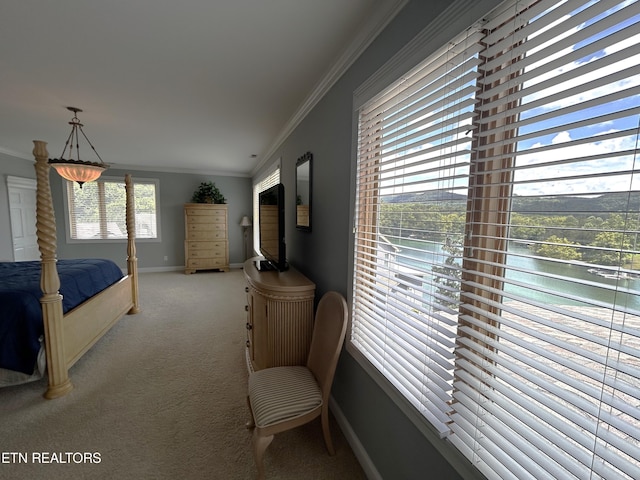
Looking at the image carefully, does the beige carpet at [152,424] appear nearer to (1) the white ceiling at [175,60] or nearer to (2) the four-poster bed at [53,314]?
(2) the four-poster bed at [53,314]

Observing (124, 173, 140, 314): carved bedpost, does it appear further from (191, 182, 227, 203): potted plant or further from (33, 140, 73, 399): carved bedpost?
(191, 182, 227, 203): potted plant

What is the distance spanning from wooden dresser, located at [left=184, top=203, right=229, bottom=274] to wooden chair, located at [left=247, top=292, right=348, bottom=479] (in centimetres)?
499

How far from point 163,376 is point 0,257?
13.7 feet

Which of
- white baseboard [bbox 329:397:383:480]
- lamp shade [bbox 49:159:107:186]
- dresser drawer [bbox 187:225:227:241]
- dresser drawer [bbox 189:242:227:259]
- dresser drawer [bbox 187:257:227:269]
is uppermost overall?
lamp shade [bbox 49:159:107:186]

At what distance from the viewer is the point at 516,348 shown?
2.77 feet

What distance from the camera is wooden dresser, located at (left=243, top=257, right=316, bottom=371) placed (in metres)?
2.01

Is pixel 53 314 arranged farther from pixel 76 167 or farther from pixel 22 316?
pixel 76 167

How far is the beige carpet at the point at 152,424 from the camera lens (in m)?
1.58

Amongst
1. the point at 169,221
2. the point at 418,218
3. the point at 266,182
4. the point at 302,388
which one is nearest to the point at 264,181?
the point at 266,182

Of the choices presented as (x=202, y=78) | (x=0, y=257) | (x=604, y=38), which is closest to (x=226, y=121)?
(x=202, y=78)

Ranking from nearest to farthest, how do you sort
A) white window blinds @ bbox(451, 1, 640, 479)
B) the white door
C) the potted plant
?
white window blinds @ bbox(451, 1, 640, 479), the white door, the potted plant

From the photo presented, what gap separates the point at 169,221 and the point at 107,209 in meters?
1.23

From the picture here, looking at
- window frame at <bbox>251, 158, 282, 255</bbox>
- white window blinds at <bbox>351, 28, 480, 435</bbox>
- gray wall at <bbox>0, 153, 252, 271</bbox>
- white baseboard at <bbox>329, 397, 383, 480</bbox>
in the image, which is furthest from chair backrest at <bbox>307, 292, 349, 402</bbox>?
gray wall at <bbox>0, 153, 252, 271</bbox>

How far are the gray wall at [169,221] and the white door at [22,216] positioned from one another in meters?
0.43
